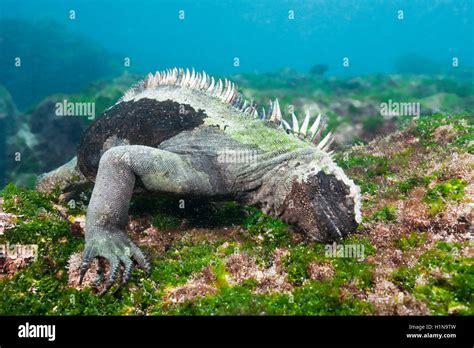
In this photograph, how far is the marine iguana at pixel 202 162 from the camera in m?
5.23

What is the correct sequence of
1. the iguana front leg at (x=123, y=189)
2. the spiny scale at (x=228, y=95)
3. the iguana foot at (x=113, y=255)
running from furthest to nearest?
the spiny scale at (x=228, y=95) < the iguana front leg at (x=123, y=189) < the iguana foot at (x=113, y=255)

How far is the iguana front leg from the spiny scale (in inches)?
61.4

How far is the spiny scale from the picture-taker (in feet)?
21.3

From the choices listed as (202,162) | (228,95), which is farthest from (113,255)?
(228,95)

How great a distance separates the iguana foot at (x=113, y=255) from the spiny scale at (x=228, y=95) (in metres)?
2.91

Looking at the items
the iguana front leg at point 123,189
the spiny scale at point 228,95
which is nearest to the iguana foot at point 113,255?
the iguana front leg at point 123,189

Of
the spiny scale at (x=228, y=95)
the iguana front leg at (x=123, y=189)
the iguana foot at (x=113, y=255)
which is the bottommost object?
the iguana foot at (x=113, y=255)

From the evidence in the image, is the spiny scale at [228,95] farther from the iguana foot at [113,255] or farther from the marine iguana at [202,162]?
the iguana foot at [113,255]

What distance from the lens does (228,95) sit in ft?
23.4
